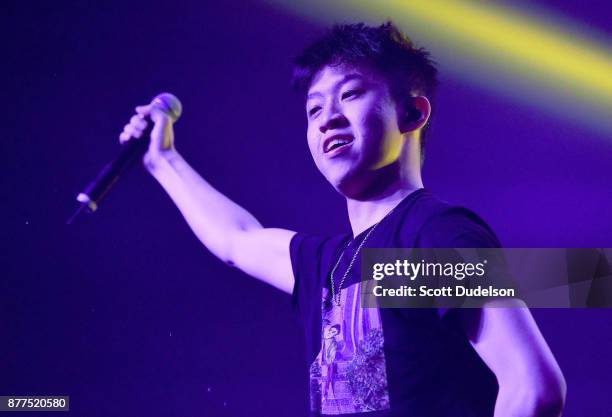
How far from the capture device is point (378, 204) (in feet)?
4.62

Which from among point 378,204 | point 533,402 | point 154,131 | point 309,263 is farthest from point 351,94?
point 533,402

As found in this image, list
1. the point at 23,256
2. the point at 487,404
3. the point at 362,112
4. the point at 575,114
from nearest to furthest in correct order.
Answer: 1. the point at 487,404
2. the point at 362,112
3. the point at 575,114
4. the point at 23,256

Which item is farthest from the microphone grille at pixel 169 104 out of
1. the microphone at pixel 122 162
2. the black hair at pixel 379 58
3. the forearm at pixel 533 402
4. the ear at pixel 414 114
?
the forearm at pixel 533 402

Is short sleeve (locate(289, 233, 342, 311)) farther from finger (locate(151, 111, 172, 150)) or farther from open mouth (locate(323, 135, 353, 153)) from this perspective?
finger (locate(151, 111, 172, 150))

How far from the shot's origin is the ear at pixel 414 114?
4.71 ft

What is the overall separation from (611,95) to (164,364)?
46.3 inches

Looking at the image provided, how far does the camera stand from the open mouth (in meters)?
1.42

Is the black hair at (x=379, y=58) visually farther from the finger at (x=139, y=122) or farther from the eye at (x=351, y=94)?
the finger at (x=139, y=122)

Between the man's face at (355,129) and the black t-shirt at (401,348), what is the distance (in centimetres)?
Answer: 11

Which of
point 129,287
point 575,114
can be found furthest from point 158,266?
point 575,114

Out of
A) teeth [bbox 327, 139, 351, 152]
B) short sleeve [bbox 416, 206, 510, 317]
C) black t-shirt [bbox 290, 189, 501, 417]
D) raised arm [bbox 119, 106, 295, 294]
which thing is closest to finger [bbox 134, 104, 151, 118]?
raised arm [bbox 119, 106, 295, 294]

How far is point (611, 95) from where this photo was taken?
1.57 metres

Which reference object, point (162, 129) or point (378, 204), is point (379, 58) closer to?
point (378, 204)

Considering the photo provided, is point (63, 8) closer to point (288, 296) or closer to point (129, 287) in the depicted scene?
point (129, 287)
